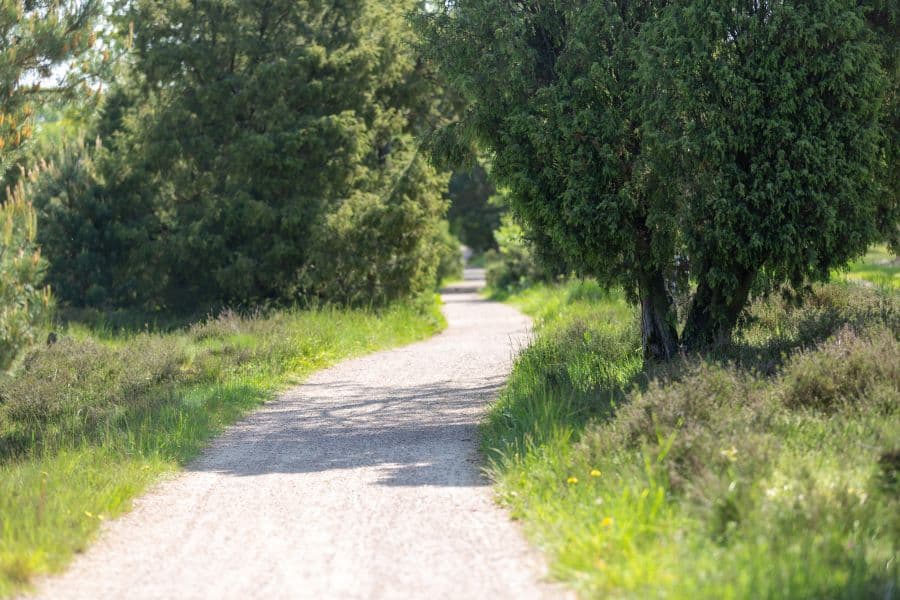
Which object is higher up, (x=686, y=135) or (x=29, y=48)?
(x=29, y=48)

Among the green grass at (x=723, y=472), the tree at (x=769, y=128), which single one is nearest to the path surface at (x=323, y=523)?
the green grass at (x=723, y=472)

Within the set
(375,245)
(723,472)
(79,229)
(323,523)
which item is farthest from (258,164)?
(723,472)

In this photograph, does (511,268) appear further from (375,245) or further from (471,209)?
(375,245)

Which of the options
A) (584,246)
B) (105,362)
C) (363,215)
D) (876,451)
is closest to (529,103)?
(584,246)

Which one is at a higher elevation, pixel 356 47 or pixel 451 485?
pixel 356 47

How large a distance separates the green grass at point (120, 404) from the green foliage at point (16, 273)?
3.06 feet

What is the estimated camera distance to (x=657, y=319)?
11.8 m

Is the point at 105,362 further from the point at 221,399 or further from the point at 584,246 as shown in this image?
the point at 584,246

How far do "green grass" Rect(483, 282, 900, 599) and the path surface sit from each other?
37cm

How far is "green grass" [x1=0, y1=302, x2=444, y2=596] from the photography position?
623cm

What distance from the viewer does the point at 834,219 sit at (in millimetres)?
9445

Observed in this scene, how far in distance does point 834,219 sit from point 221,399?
734cm

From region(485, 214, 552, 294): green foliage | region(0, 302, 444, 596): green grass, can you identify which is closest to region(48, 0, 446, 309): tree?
region(0, 302, 444, 596): green grass

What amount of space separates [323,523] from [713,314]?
6112 millimetres
